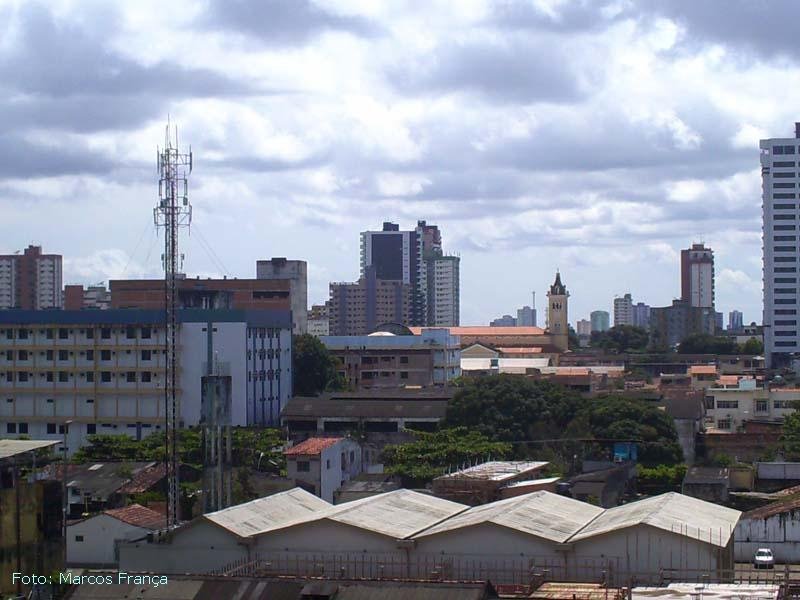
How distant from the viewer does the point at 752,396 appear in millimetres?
57719

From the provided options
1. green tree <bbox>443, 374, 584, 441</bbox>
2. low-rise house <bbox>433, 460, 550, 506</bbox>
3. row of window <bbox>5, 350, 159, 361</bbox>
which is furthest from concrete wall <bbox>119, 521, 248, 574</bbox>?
row of window <bbox>5, 350, 159, 361</bbox>

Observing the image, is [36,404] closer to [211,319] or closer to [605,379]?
[211,319]

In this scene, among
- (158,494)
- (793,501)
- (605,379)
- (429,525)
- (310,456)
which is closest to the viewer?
(429,525)

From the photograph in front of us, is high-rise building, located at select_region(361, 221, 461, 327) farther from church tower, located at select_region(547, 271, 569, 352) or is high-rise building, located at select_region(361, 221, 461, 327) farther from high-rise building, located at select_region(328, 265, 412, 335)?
church tower, located at select_region(547, 271, 569, 352)

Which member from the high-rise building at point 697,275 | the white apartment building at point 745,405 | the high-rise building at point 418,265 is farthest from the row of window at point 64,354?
the high-rise building at point 697,275

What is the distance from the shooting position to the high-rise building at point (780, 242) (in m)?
95.1

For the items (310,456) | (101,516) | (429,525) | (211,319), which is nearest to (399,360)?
(211,319)

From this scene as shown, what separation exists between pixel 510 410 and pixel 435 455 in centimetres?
809

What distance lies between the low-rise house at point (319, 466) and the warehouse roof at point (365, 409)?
10042 mm

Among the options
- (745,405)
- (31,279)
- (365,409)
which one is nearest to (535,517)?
(365,409)

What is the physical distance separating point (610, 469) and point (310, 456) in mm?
9058

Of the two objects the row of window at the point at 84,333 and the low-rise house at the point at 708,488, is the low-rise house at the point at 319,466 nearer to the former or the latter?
the low-rise house at the point at 708,488

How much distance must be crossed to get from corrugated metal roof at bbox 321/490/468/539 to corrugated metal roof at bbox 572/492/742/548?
10.9ft

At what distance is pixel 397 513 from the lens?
2680 centimetres
